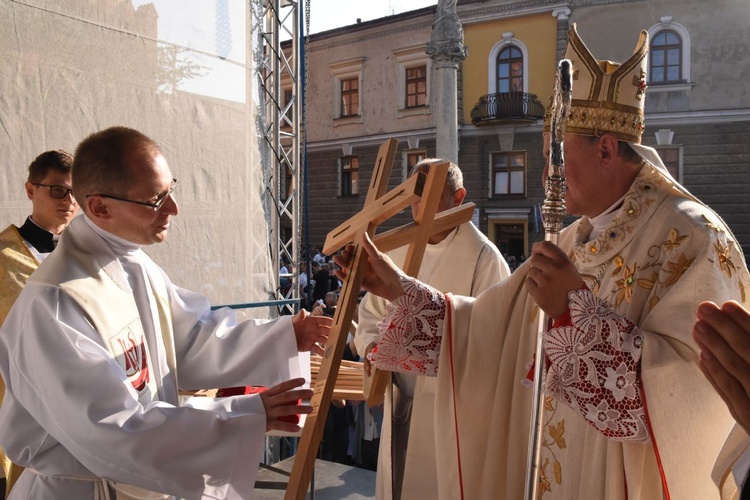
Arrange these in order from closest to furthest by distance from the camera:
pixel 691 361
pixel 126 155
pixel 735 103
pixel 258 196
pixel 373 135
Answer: pixel 691 361 → pixel 126 155 → pixel 258 196 → pixel 735 103 → pixel 373 135

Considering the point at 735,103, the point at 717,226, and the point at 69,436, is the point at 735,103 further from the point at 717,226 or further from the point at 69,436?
the point at 69,436

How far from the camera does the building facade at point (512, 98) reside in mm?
18422

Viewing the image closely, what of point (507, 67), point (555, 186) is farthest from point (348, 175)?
point (555, 186)

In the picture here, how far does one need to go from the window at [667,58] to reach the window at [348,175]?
9.85m

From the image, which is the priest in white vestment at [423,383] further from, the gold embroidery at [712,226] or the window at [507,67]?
the window at [507,67]

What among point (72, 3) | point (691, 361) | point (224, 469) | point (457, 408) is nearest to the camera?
point (691, 361)

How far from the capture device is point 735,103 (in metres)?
18.4

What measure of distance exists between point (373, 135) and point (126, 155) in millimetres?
20995

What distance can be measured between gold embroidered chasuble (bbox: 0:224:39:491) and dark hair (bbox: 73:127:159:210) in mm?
1202

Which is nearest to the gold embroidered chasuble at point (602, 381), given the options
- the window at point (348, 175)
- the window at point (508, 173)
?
the window at point (508, 173)

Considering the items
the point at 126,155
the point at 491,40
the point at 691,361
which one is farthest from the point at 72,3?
the point at 491,40

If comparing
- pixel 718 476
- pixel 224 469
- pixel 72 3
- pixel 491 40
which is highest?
pixel 491 40

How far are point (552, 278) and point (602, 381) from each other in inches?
11.6

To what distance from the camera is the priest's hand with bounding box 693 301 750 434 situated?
1096 millimetres
